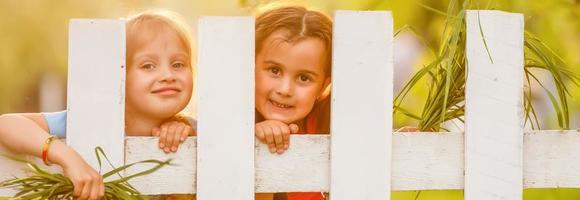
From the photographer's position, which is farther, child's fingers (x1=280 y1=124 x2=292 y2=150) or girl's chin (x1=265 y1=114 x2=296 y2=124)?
girl's chin (x1=265 y1=114 x2=296 y2=124)

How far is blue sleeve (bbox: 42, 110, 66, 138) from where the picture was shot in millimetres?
2260

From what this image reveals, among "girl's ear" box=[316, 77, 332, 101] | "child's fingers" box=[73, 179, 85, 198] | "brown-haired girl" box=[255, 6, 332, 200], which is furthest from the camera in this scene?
"girl's ear" box=[316, 77, 332, 101]

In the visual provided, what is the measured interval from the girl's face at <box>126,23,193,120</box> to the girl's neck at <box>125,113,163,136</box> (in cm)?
2

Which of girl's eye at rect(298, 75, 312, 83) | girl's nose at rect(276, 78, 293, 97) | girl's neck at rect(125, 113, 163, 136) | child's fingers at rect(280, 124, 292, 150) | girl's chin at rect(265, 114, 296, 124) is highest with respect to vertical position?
girl's eye at rect(298, 75, 312, 83)

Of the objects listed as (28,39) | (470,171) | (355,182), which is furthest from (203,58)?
(28,39)

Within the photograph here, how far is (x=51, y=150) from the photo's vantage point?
6.88 ft

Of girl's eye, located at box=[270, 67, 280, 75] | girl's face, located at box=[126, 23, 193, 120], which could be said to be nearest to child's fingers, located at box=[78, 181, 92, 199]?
girl's face, located at box=[126, 23, 193, 120]

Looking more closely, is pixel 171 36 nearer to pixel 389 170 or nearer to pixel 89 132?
pixel 89 132

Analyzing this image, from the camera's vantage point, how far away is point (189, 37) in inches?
98.1

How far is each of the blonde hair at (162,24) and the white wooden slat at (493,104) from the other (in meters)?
0.65

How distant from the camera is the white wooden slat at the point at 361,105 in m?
2.23

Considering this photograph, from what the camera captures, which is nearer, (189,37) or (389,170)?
(389,170)

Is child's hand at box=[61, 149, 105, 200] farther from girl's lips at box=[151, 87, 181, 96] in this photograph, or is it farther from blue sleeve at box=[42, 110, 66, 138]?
girl's lips at box=[151, 87, 181, 96]

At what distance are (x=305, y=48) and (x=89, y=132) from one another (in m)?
0.61
